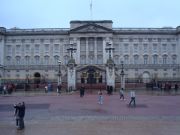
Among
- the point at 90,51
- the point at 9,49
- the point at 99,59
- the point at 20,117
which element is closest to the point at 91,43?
the point at 90,51

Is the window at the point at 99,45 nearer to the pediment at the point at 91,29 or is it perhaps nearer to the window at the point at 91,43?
the window at the point at 91,43

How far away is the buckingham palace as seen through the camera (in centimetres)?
9762

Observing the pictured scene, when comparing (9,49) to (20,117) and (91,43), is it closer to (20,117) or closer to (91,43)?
(91,43)

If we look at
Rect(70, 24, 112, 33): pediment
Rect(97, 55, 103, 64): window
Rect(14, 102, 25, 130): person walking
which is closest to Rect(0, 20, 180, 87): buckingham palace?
Rect(97, 55, 103, 64): window

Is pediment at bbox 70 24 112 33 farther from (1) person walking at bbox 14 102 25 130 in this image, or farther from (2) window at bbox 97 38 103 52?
(1) person walking at bbox 14 102 25 130

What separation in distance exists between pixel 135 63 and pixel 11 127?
80.9 meters

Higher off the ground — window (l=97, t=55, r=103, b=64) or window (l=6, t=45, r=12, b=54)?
window (l=6, t=45, r=12, b=54)

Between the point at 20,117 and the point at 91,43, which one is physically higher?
the point at 91,43

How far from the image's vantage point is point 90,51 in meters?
98.1

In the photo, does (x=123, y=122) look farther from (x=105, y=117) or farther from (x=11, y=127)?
(x=11, y=127)

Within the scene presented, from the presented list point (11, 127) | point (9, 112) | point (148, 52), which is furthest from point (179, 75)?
point (11, 127)

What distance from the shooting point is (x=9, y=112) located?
27.8m

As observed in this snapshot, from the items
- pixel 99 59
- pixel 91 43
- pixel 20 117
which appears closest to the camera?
pixel 20 117

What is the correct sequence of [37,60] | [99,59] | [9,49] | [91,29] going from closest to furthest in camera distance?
[91,29], [99,59], [37,60], [9,49]
